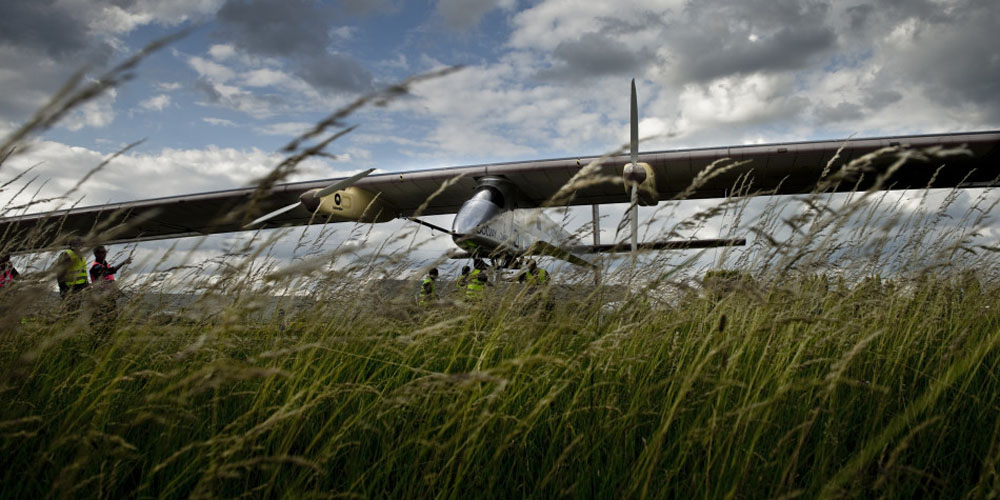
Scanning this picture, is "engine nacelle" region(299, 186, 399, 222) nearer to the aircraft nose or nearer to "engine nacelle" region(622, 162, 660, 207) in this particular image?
the aircraft nose

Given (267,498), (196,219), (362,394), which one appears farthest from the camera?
(196,219)

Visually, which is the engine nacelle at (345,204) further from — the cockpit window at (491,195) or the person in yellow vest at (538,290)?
the person in yellow vest at (538,290)

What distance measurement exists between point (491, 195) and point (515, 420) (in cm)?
1117

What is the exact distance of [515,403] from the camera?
1.56m

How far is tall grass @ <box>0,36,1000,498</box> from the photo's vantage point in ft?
3.82

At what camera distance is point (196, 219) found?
53.4 ft

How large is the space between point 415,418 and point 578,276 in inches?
55.6

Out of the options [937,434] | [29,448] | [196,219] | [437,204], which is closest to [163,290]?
[29,448]

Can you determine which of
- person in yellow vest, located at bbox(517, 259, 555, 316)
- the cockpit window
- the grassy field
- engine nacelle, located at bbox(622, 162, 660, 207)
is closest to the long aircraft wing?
the cockpit window

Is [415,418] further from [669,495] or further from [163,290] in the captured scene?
[163,290]

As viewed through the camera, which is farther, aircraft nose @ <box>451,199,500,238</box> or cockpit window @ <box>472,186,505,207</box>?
cockpit window @ <box>472,186,505,207</box>

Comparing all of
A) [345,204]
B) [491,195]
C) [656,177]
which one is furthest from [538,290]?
[345,204]

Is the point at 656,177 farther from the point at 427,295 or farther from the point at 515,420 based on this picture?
the point at 515,420

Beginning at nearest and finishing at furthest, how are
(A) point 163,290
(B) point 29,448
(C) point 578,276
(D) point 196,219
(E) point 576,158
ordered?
(B) point 29,448 → (C) point 578,276 → (A) point 163,290 → (E) point 576,158 → (D) point 196,219
